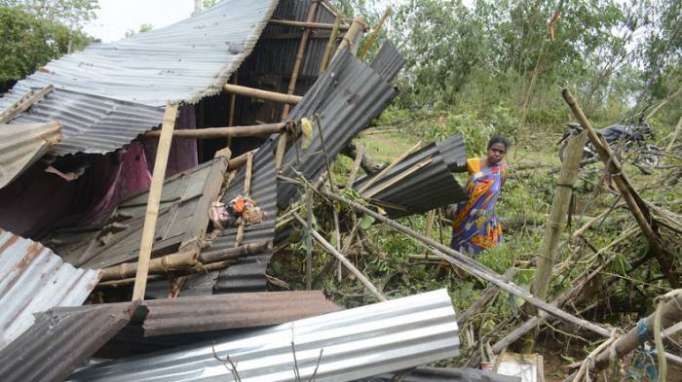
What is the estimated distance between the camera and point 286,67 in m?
7.75

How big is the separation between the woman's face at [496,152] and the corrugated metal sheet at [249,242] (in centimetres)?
191

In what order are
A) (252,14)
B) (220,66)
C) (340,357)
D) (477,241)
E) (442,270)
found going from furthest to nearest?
(252,14) → (220,66) → (477,241) → (442,270) → (340,357)

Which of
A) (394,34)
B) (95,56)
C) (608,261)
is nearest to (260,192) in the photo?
(608,261)

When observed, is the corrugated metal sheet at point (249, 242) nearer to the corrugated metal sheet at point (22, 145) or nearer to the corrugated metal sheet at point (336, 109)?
the corrugated metal sheet at point (336, 109)

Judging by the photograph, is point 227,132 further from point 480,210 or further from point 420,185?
point 480,210

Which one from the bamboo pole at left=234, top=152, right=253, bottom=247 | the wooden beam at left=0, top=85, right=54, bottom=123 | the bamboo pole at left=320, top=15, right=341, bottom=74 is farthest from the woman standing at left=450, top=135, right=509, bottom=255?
the wooden beam at left=0, top=85, right=54, bottom=123

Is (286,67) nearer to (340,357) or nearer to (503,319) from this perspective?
(503,319)

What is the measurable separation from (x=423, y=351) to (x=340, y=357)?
1.14 ft

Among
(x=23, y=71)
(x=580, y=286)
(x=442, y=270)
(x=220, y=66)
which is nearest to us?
(x=580, y=286)

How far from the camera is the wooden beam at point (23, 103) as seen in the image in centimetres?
538

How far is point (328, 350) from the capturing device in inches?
102

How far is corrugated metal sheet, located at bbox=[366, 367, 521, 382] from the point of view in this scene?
2.68 m

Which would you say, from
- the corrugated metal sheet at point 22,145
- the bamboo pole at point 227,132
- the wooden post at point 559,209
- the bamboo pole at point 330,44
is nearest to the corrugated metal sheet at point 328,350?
the wooden post at point 559,209

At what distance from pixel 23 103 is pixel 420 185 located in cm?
370
